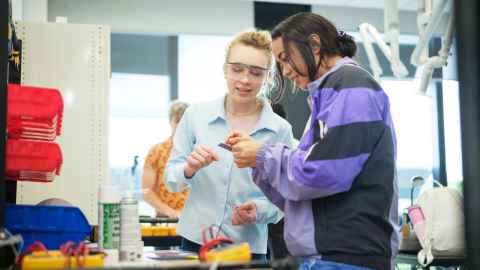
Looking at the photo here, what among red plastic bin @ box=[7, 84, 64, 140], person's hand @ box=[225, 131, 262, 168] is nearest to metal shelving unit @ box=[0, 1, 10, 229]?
red plastic bin @ box=[7, 84, 64, 140]

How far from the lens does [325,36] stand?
1546mm

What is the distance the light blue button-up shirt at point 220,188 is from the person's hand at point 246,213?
0.02 metres

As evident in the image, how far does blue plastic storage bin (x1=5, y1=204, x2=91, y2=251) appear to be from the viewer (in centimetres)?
137

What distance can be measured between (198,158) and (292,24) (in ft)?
1.52

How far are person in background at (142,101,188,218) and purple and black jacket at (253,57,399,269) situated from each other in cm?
251

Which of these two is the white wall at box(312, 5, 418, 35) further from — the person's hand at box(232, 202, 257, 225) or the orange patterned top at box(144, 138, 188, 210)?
the person's hand at box(232, 202, 257, 225)

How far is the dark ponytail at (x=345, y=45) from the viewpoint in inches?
62.0

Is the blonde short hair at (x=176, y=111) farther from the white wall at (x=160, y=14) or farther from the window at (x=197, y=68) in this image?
the window at (x=197, y=68)

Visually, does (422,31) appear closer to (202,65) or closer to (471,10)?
(471,10)

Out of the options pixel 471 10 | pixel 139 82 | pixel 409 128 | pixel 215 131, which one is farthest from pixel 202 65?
pixel 471 10

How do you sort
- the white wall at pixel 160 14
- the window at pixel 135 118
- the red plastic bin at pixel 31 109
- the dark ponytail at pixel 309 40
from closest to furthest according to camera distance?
the red plastic bin at pixel 31 109 → the dark ponytail at pixel 309 40 → the white wall at pixel 160 14 → the window at pixel 135 118

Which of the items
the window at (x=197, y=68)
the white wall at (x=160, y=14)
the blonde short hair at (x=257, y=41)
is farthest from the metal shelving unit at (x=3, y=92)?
the window at (x=197, y=68)

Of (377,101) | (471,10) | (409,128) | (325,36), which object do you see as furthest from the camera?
(409,128)

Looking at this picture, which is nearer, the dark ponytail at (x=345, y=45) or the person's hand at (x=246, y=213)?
the dark ponytail at (x=345, y=45)
